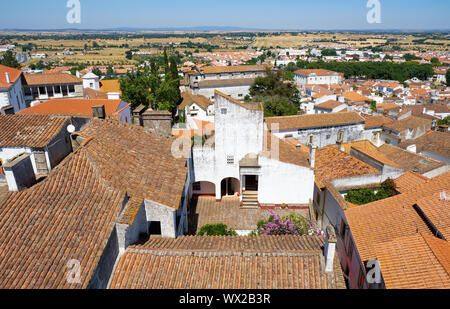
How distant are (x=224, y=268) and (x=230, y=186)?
12884 mm

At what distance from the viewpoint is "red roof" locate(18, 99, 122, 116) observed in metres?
26.2

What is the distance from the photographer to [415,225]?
40.6 ft

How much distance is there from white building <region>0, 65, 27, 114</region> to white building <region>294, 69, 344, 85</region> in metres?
89.4

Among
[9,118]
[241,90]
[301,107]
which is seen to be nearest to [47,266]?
[9,118]

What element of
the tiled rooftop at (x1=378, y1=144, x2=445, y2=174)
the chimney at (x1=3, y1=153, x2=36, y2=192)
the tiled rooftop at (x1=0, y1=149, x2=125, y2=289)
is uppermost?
the chimney at (x1=3, y1=153, x2=36, y2=192)

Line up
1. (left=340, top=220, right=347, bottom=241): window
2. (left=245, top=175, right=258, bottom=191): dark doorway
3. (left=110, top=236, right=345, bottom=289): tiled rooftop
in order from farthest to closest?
1. (left=245, top=175, right=258, bottom=191): dark doorway
2. (left=340, top=220, right=347, bottom=241): window
3. (left=110, top=236, right=345, bottom=289): tiled rooftop

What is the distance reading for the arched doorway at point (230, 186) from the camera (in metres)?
21.8

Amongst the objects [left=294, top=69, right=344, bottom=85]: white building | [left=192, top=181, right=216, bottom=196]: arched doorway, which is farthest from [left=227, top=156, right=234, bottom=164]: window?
[left=294, top=69, right=344, bottom=85]: white building

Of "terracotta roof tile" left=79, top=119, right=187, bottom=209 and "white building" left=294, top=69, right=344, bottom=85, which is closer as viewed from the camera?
"terracotta roof tile" left=79, top=119, right=187, bottom=209

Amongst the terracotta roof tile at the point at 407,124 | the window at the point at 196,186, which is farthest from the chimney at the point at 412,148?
the window at the point at 196,186


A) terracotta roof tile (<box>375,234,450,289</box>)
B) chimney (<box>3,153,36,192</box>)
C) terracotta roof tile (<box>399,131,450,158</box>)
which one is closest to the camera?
terracotta roof tile (<box>375,234,450,289</box>)

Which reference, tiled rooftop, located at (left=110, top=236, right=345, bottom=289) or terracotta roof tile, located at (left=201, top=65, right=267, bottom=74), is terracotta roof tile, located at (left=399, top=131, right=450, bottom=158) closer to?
tiled rooftop, located at (left=110, top=236, right=345, bottom=289)

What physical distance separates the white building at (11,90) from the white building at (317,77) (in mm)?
89387

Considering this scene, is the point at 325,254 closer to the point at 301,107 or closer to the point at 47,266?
the point at 47,266
